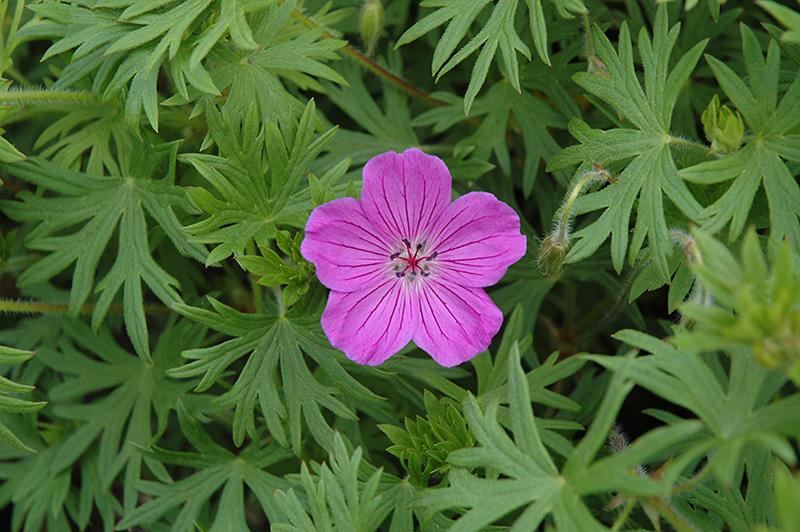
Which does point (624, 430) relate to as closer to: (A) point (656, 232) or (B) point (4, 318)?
(A) point (656, 232)

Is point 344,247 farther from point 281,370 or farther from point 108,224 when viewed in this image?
point 108,224

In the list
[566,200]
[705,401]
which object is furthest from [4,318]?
[705,401]

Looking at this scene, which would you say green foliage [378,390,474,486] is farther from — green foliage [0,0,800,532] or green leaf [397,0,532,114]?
green leaf [397,0,532,114]

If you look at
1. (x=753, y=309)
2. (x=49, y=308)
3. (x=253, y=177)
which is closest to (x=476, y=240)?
(x=253, y=177)

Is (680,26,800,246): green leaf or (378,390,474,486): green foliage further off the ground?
(680,26,800,246): green leaf

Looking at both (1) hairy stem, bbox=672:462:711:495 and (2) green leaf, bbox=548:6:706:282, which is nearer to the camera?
(1) hairy stem, bbox=672:462:711:495

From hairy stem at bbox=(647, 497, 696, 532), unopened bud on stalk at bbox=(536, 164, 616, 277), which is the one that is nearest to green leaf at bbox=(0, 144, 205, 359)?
unopened bud on stalk at bbox=(536, 164, 616, 277)
